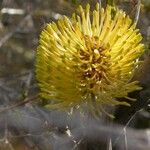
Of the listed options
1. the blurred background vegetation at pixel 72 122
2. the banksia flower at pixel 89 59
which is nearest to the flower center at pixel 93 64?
the banksia flower at pixel 89 59

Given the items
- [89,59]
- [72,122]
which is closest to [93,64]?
[89,59]

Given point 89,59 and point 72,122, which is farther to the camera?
point 72,122

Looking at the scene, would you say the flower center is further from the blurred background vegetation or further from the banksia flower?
the blurred background vegetation

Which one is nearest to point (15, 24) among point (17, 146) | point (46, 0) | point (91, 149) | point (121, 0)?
point (46, 0)

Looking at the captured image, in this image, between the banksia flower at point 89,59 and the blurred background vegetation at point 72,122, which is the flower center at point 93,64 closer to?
the banksia flower at point 89,59

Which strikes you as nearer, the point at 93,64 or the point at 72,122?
the point at 93,64

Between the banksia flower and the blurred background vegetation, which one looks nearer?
the banksia flower

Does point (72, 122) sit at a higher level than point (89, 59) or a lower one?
lower

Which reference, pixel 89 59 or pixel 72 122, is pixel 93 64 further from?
pixel 72 122

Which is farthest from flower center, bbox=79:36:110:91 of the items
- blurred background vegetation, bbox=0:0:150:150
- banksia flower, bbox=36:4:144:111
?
blurred background vegetation, bbox=0:0:150:150
